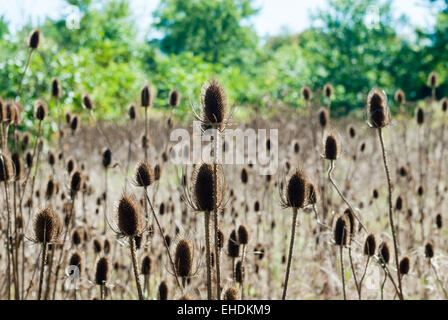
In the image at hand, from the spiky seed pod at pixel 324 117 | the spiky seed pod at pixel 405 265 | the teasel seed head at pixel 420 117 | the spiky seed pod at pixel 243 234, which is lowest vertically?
the spiky seed pod at pixel 405 265

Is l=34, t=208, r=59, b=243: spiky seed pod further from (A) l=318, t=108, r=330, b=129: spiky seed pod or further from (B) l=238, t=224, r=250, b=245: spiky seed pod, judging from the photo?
(A) l=318, t=108, r=330, b=129: spiky seed pod

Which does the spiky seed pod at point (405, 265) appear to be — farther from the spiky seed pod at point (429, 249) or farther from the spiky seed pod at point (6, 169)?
the spiky seed pod at point (6, 169)

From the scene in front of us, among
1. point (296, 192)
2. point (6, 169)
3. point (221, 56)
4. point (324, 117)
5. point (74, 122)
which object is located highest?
point (221, 56)

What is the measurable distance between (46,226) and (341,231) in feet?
4.72

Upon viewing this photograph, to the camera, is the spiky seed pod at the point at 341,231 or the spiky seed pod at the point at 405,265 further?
the spiky seed pod at the point at 405,265

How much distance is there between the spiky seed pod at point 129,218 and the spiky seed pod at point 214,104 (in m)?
0.46

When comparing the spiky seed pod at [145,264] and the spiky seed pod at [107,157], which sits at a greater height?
the spiky seed pod at [107,157]

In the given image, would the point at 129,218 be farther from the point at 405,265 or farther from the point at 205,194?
the point at 405,265

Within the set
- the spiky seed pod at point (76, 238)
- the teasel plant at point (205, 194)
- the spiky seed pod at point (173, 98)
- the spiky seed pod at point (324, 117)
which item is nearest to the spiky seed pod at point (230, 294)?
the teasel plant at point (205, 194)

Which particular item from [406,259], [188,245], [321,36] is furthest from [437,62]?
[188,245]

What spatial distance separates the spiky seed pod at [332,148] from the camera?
7.82ft

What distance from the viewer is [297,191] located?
74.0 inches

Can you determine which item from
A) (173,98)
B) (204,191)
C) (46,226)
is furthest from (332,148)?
(173,98)
